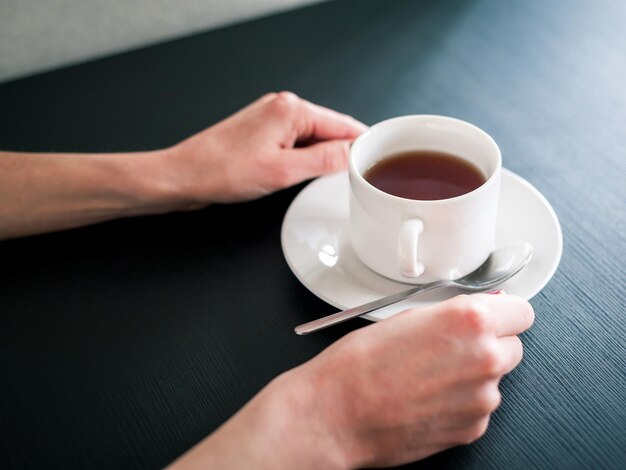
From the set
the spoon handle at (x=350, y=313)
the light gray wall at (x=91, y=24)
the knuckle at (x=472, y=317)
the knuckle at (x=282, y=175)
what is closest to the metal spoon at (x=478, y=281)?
the spoon handle at (x=350, y=313)

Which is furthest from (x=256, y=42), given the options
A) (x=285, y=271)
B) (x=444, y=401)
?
(x=444, y=401)

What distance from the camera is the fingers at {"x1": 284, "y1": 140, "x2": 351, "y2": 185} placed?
0.85m

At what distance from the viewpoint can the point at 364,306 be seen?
66 centimetres

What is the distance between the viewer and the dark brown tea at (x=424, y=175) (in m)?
0.74

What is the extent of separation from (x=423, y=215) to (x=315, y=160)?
0.26 m

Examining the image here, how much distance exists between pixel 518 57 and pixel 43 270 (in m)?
0.86

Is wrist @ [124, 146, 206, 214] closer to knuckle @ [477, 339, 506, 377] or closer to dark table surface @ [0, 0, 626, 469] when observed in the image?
dark table surface @ [0, 0, 626, 469]

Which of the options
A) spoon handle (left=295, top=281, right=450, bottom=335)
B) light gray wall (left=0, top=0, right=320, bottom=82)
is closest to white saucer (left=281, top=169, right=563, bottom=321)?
spoon handle (left=295, top=281, right=450, bottom=335)

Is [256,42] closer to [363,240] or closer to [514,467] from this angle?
[363,240]

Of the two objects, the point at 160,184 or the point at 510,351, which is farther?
the point at 160,184

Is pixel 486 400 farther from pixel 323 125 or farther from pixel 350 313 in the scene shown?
pixel 323 125

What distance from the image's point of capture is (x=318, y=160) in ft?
2.82

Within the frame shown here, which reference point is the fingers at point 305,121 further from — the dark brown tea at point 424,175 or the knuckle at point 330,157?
the dark brown tea at point 424,175

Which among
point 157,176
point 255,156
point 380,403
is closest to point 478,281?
point 380,403
